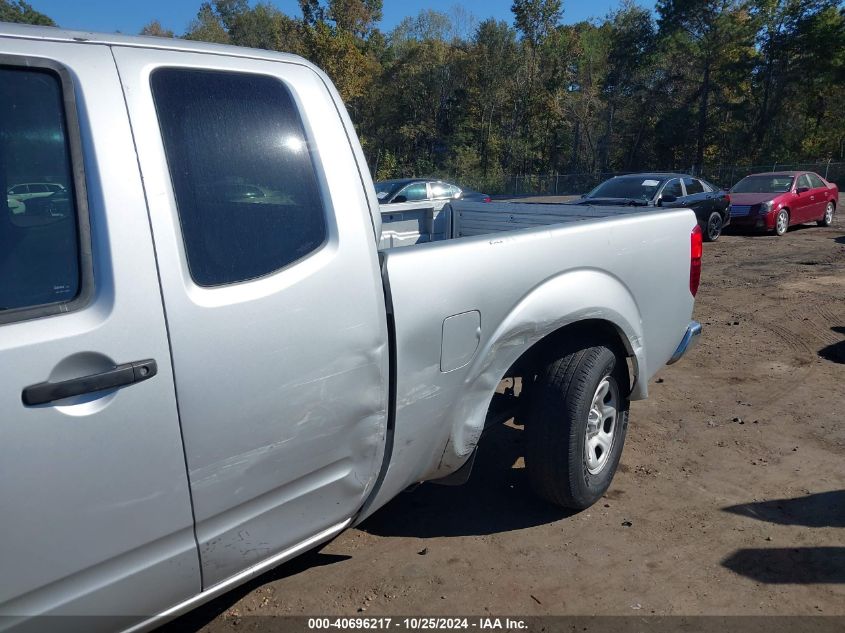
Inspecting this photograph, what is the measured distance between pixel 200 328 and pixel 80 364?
1.04ft

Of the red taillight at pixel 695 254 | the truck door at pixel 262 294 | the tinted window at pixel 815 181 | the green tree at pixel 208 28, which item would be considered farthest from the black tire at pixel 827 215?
the green tree at pixel 208 28

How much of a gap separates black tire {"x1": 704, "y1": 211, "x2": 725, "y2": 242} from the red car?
113 centimetres

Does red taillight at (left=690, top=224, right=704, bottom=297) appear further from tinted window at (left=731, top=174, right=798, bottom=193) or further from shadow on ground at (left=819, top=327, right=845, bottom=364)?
tinted window at (left=731, top=174, right=798, bottom=193)

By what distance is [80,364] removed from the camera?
1614 millimetres

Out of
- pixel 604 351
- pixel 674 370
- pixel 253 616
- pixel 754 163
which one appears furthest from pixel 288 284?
pixel 754 163

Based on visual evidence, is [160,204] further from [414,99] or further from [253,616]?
[414,99]

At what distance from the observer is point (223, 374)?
187 centimetres

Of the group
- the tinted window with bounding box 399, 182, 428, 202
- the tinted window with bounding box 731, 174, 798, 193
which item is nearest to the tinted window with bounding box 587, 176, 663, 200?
the tinted window with bounding box 731, 174, 798, 193

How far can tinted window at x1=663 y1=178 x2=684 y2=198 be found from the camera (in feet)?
43.2

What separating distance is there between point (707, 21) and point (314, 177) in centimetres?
4822

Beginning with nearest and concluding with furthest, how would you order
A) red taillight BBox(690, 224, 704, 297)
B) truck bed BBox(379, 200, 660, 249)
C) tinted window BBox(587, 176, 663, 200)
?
1. red taillight BBox(690, 224, 704, 297)
2. truck bed BBox(379, 200, 660, 249)
3. tinted window BBox(587, 176, 663, 200)

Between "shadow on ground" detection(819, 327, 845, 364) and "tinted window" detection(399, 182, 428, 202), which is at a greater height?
"tinted window" detection(399, 182, 428, 202)

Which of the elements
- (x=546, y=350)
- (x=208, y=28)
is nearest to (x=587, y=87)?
(x=208, y=28)

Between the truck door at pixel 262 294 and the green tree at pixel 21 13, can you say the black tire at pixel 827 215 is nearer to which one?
the truck door at pixel 262 294
